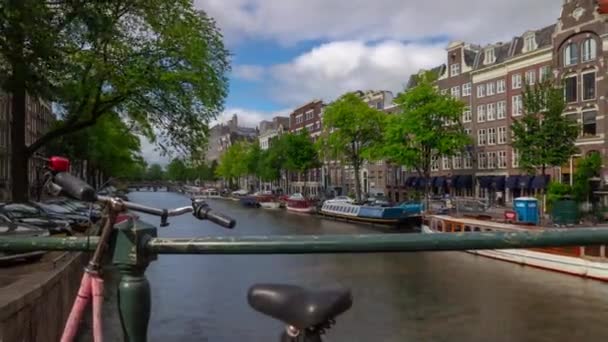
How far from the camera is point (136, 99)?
67.8 feet

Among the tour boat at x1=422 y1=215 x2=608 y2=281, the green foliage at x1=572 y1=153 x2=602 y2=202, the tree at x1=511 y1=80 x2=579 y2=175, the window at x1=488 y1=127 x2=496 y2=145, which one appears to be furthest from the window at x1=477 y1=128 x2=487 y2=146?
the tour boat at x1=422 y1=215 x2=608 y2=281

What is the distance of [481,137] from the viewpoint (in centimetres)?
4781

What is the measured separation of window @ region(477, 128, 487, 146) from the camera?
1869 inches

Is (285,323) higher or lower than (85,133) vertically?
lower

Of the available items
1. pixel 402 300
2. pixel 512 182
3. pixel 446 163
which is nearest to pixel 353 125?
pixel 446 163

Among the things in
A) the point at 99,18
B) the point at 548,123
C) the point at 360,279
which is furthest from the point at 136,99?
the point at 548,123

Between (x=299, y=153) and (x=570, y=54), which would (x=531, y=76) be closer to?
(x=570, y=54)

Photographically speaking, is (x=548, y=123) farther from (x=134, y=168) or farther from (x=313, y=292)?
(x=134, y=168)

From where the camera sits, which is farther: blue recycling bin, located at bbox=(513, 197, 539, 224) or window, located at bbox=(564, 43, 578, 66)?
window, located at bbox=(564, 43, 578, 66)

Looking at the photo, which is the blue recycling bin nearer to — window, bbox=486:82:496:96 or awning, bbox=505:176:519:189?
awning, bbox=505:176:519:189

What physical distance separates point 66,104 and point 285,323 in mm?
21200

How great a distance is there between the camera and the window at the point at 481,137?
47.5 metres

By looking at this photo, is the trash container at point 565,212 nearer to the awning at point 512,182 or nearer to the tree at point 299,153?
the awning at point 512,182

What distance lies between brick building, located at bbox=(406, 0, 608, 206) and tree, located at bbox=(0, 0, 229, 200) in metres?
22.0
